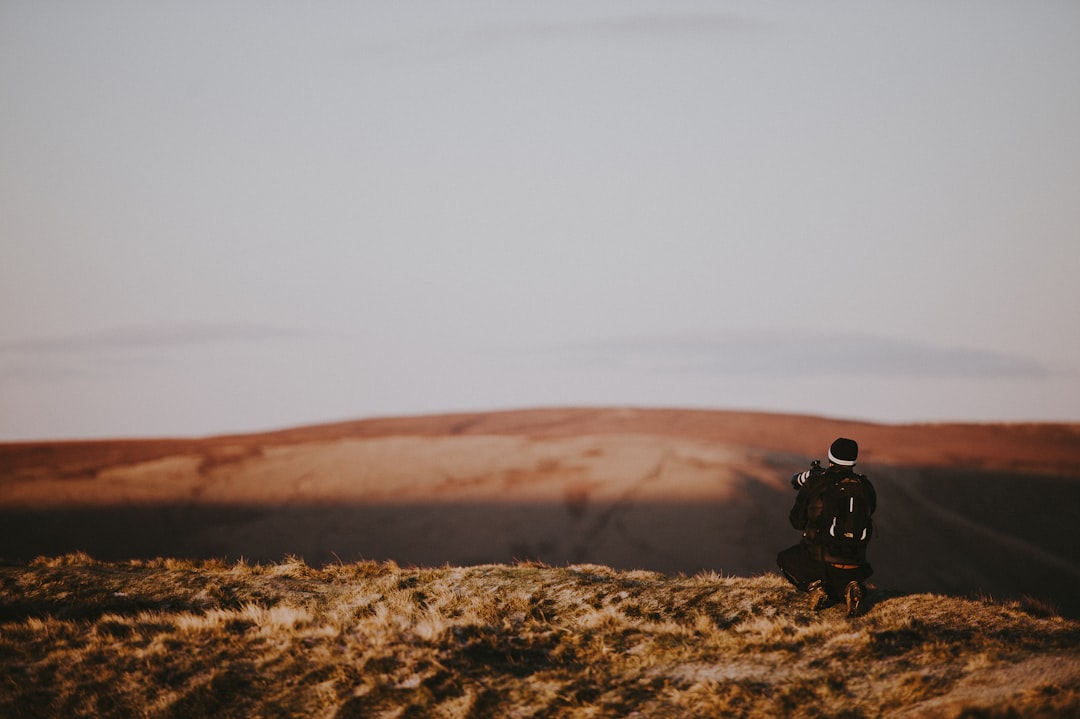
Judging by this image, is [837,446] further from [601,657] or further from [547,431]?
[547,431]

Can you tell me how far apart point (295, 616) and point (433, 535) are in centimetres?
2016

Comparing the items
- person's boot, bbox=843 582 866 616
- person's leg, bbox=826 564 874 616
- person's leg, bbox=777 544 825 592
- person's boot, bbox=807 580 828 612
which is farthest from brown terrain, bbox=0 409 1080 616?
person's boot, bbox=843 582 866 616

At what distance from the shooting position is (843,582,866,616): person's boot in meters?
7.61

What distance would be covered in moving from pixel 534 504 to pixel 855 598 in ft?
74.9

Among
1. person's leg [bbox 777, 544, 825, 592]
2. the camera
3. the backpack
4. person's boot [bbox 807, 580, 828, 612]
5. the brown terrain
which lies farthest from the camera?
the brown terrain

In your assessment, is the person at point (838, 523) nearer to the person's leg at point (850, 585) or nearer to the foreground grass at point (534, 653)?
the person's leg at point (850, 585)

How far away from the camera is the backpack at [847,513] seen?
295 inches

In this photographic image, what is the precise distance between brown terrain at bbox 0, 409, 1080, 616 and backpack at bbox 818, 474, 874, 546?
50.2 feet

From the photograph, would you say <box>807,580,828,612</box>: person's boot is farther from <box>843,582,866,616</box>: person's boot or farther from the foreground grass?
<box>843,582,866,616</box>: person's boot

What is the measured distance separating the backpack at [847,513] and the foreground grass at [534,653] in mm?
888

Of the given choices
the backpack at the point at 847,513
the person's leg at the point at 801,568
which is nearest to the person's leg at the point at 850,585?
the person's leg at the point at 801,568

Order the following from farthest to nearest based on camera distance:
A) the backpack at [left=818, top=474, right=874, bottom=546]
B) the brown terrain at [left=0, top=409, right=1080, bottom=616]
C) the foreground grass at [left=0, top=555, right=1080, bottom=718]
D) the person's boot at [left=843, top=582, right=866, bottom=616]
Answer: the brown terrain at [left=0, top=409, right=1080, bottom=616] < the person's boot at [left=843, top=582, right=866, bottom=616] < the backpack at [left=818, top=474, right=874, bottom=546] < the foreground grass at [left=0, top=555, right=1080, bottom=718]

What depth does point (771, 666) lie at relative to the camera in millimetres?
6695

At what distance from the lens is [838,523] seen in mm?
7539
